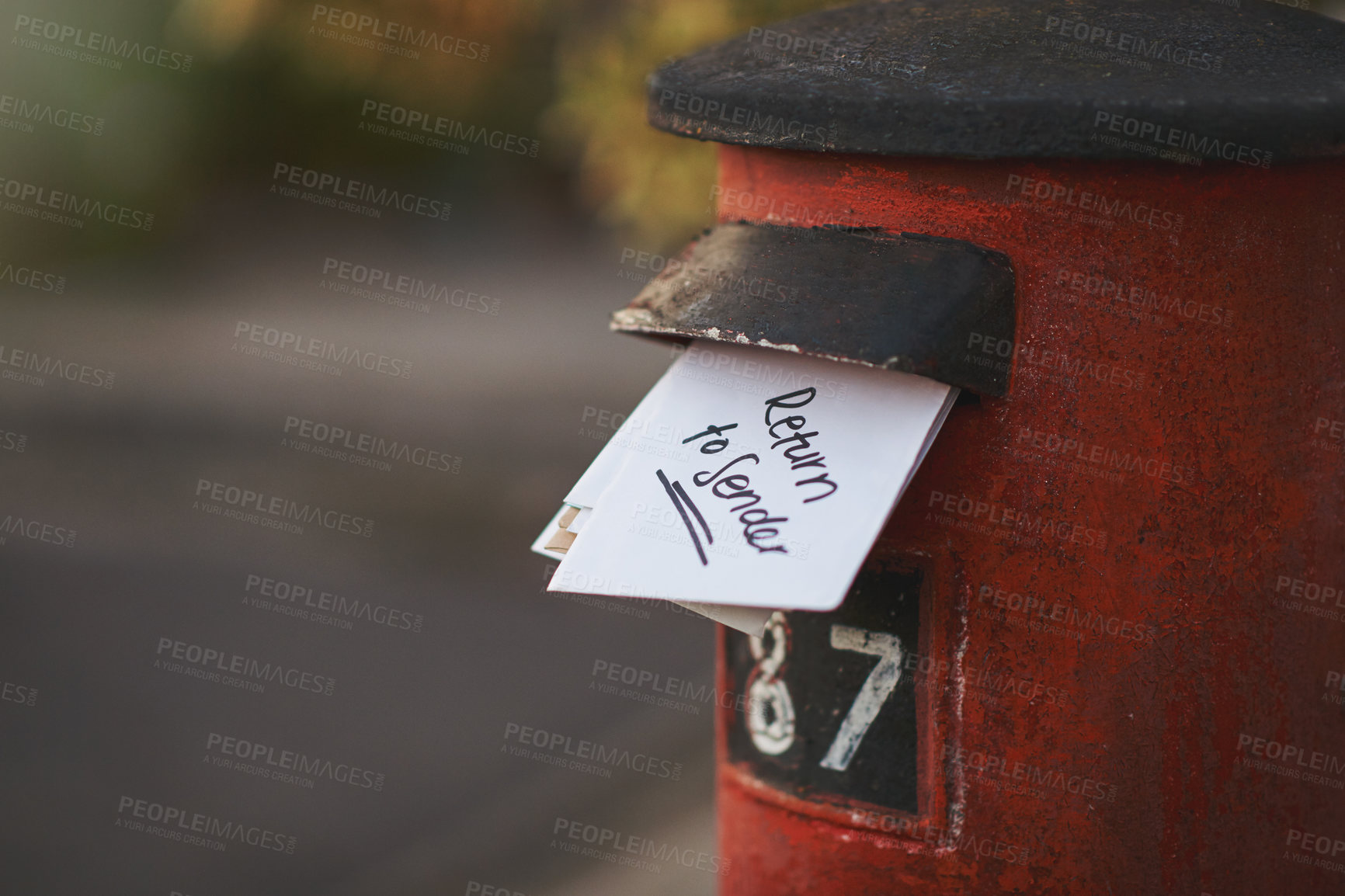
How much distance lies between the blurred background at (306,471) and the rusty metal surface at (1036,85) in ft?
7.21

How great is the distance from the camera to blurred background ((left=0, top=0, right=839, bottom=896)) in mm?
3855

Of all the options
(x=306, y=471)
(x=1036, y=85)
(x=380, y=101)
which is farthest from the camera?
(x=380, y=101)

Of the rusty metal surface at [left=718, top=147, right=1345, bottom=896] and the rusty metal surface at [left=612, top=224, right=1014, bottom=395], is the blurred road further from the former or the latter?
the rusty metal surface at [left=612, top=224, right=1014, bottom=395]

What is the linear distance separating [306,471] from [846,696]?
5.80 metres

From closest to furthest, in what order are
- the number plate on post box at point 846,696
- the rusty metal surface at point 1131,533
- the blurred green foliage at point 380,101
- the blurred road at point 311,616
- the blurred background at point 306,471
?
1. the rusty metal surface at point 1131,533
2. the number plate on post box at point 846,696
3. the blurred road at point 311,616
4. the blurred background at point 306,471
5. the blurred green foliage at point 380,101

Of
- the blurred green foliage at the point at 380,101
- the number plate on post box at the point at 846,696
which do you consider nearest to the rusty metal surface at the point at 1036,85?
the number plate on post box at the point at 846,696

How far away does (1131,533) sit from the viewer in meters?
1.65

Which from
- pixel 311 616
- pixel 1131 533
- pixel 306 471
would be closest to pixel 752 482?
pixel 1131 533

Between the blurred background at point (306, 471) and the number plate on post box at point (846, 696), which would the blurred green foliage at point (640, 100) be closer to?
the blurred background at point (306, 471)

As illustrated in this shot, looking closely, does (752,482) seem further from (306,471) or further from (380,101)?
(380,101)

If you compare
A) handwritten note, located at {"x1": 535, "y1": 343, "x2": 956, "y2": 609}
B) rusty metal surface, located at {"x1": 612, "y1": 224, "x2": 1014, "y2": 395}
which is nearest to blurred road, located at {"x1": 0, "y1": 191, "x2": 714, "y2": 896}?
handwritten note, located at {"x1": 535, "y1": 343, "x2": 956, "y2": 609}

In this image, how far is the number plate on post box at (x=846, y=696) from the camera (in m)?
1.77

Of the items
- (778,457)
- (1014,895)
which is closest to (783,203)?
(778,457)

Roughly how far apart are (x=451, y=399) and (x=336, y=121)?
458cm
